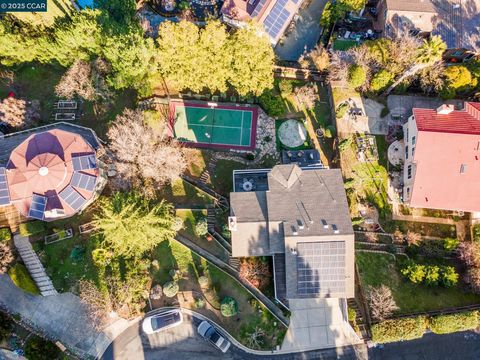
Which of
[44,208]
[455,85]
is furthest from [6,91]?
[455,85]

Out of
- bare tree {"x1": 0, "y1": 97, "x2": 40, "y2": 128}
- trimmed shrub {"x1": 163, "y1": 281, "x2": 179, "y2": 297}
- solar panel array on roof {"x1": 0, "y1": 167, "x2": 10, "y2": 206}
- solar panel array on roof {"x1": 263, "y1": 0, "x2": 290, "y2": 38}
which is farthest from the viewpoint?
solar panel array on roof {"x1": 263, "y1": 0, "x2": 290, "y2": 38}

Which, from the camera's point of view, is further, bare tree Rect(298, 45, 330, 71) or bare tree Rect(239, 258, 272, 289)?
bare tree Rect(298, 45, 330, 71)

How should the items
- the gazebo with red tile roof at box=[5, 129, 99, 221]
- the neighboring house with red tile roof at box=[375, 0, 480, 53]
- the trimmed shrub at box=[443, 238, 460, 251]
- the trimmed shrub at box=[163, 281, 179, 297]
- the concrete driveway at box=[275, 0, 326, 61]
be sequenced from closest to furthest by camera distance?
the gazebo with red tile roof at box=[5, 129, 99, 221] → the trimmed shrub at box=[163, 281, 179, 297] → the trimmed shrub at box=[443, 238, 460, 251] → the neighboring house with red tile roof at box=[375, 0, 480, 53] → the concrete driveway at box=[275, 0, 326, 61]

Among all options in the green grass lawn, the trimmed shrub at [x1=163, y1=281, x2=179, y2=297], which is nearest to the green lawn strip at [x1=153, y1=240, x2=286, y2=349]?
the trimmed shrub at [x1=163, y1=281, x2=179, y2=297]

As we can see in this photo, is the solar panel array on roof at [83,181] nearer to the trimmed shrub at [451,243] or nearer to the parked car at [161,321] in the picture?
the parked car at [161,321]

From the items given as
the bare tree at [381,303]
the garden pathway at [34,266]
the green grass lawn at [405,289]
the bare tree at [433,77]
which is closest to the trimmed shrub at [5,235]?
the garden pathway at [34,266]

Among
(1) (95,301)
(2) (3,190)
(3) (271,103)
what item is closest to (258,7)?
(3) (271,103)

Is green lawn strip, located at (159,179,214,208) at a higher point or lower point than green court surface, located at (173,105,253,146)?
lower

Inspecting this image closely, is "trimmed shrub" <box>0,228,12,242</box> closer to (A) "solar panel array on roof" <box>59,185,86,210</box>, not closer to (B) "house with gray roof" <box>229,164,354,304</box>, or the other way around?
(A) "solar panel array on roof" <box>59,185,86,210</box>
